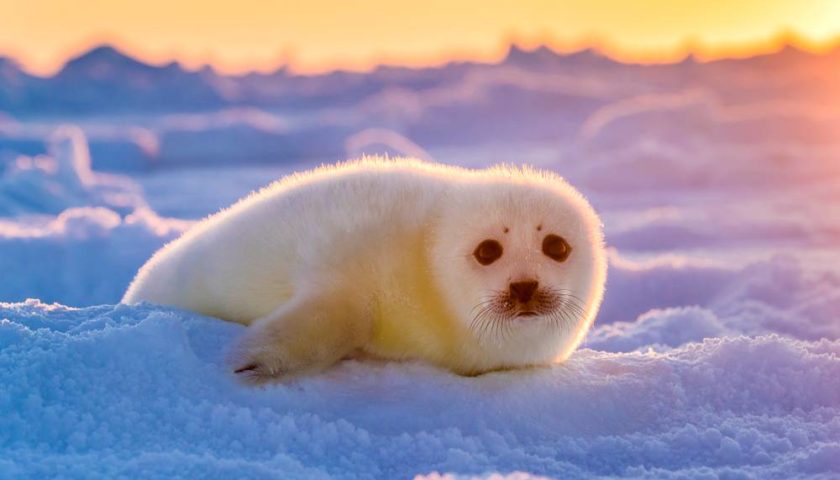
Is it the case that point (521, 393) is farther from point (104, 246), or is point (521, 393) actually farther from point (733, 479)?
point (104, 246)

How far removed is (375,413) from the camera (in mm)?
2596

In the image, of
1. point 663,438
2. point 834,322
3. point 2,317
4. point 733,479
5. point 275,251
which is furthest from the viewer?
point 834,322

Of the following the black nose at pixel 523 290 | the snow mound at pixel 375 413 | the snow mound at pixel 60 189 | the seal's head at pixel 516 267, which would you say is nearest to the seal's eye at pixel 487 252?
the seal's head at pixel 516 267

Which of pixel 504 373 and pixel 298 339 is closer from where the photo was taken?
pixel 298 339

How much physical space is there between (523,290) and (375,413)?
0.48 meters

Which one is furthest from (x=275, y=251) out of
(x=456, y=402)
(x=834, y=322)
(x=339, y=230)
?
(x=834, y=322)

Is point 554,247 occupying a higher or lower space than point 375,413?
higher

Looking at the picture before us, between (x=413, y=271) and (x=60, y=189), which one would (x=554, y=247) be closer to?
(x=413, y=271)

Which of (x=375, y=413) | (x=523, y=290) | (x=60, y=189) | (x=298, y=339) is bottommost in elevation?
(x=375, y=413)

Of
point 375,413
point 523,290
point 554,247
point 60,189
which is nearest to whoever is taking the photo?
point 375,413

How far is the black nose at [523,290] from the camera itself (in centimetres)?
276

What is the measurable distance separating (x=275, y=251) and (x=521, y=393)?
2.47ft

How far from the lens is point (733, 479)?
7.68 ft

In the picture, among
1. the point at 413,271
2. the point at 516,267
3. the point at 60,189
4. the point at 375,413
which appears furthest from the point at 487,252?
the point at 60,189
